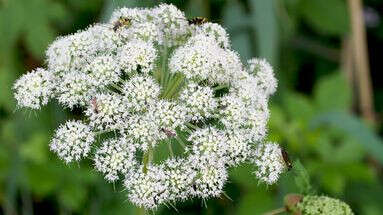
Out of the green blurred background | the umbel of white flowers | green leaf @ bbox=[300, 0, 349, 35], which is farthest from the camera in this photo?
green leaf @ bbox=[300, 0, 349, 35]

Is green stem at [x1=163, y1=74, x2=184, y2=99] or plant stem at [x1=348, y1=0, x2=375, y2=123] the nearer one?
green stem at [x1=163, y1=74, x2=184, y2=99]

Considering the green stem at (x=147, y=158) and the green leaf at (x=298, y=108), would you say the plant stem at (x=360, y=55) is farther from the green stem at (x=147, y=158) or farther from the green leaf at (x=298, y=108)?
the green stem at (x=147, y=158)

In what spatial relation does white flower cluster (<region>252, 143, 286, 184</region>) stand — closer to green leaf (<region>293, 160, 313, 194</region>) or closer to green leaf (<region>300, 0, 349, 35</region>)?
green leaf (<region>293, 160, 313, 194</region>)

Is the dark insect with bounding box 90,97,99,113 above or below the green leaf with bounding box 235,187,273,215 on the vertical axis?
above

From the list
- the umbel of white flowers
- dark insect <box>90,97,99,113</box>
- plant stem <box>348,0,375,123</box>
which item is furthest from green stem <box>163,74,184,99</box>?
plant stem <box>348,0,375,123</box>

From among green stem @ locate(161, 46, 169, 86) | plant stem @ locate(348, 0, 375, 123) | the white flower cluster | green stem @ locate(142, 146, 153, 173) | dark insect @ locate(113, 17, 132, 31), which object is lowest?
the white flower cluster

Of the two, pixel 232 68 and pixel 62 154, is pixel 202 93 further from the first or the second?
pixel 62 154

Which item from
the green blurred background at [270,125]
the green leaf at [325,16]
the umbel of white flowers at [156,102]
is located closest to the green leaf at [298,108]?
the green blurred background at [270,125]

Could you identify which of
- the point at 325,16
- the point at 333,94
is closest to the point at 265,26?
the point at 333,94
